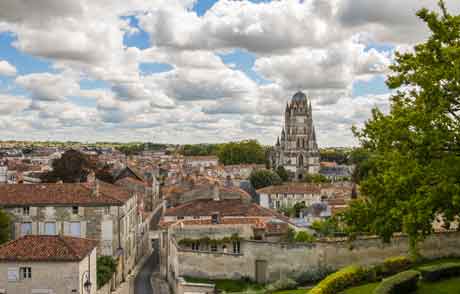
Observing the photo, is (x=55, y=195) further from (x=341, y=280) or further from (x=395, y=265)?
(x=395, y=265)

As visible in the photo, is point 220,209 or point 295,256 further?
point 220,209

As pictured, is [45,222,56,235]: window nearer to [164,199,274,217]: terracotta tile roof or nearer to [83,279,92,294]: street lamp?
[83,279,92,294]: street lamp

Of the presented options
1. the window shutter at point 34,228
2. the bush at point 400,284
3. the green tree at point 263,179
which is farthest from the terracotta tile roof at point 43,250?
the green tree at point 263,179

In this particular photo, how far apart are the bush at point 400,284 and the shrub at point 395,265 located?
356cm

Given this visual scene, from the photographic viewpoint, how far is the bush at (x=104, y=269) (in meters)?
32.0

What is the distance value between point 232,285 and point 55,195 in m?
15.9

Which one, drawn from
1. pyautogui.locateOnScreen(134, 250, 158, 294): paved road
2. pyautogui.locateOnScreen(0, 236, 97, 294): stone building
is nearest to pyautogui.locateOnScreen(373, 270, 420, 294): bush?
pyautogui.locateOnScreen(0, 236, 97, 294): stone building

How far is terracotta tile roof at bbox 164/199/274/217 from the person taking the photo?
1662 inches

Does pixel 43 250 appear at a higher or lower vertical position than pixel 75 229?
higher

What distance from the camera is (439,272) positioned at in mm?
20109

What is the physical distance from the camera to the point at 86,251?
1077 inches

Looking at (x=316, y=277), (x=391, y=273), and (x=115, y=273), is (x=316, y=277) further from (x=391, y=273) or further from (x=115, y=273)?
(x=115, y=273)

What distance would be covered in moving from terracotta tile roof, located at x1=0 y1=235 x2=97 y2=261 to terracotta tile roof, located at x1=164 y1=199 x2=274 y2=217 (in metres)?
16.5

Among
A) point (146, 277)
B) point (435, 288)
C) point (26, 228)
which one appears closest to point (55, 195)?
point (26, 228)
